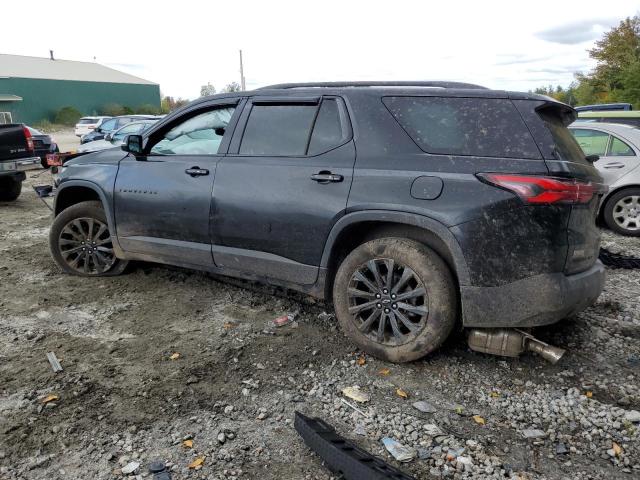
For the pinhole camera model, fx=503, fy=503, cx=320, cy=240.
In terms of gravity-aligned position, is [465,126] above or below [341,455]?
above

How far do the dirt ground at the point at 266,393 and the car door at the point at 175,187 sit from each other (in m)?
0.53

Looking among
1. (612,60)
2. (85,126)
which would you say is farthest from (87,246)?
(612,60)

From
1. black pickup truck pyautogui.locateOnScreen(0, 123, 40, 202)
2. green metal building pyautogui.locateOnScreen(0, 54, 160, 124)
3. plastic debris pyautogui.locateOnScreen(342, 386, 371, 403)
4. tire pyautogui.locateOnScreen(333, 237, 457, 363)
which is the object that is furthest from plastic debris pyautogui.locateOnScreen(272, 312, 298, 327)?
green metal building pyautogui.locateOnScreen(0, 54, 160, 124)

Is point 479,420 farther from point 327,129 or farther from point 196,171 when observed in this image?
point 196,171

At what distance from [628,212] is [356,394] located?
19.8 feet

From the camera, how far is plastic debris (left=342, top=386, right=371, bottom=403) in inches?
119

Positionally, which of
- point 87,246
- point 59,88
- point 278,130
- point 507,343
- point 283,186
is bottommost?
point 507,343

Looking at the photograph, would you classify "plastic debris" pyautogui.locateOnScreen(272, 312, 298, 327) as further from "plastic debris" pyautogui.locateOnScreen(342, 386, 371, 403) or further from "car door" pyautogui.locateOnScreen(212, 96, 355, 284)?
"plastic debris" pyautogui.locateOnScreen(342, 386, 371, 403)

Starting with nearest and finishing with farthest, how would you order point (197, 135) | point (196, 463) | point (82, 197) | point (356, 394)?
point (196, 463) < point (356, 394) < point (197, 135) < point (82, 197)

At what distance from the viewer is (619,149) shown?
7391 mm

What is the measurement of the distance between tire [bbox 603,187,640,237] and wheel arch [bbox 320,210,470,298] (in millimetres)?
5305

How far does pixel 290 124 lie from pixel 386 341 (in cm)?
174

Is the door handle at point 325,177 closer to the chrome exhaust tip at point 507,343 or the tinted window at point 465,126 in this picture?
the tinted window at point 465,126

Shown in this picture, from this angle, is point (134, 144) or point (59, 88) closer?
point (134, 144)
